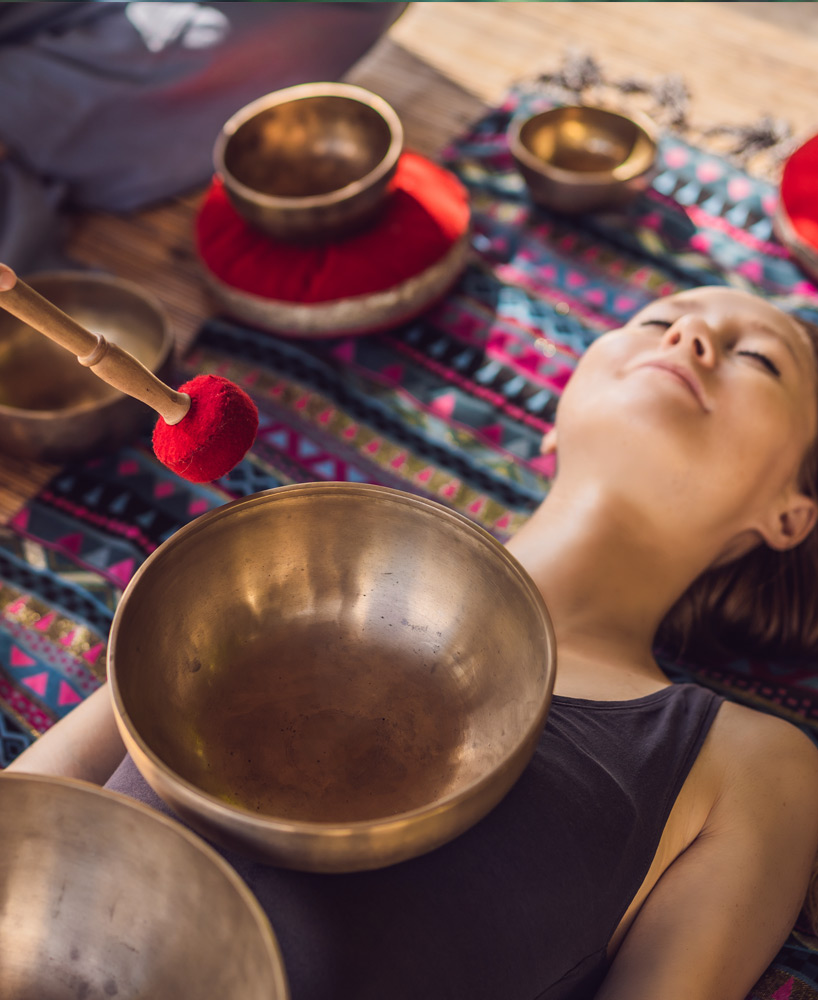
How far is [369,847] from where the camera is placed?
750mm

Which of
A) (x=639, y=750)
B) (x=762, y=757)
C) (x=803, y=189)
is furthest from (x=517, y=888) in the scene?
(x=803, y=189)

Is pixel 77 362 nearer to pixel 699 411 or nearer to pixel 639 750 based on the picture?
pixel 699 411

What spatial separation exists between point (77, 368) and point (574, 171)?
4.40 ft

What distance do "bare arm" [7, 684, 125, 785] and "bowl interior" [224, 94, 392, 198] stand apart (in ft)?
4.59

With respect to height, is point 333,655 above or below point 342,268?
above

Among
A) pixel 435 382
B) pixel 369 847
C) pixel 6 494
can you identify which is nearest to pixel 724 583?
pixel 435 382

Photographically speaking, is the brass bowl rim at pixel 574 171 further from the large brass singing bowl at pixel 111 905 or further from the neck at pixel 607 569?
the large brass singing bowl at pixel 111 905

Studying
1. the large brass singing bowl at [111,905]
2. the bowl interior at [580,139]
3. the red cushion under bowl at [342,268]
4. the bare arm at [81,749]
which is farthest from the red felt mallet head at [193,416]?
the bowl interior at [580,139]

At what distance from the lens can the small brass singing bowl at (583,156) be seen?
2248 mm

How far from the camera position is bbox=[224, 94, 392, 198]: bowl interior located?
2229 mm

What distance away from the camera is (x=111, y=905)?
2.68 ft

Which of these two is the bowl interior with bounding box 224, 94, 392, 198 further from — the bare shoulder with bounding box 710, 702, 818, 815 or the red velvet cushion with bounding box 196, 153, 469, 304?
the bare shoulder with bounding box 710, 702, 818, 815

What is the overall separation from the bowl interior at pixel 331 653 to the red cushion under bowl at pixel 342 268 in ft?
3.40

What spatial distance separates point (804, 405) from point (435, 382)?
805 millimetres
